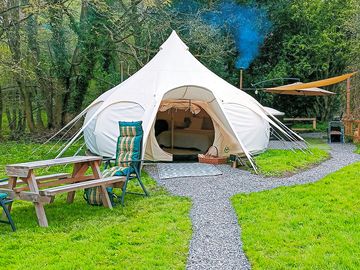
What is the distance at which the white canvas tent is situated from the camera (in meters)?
8.47

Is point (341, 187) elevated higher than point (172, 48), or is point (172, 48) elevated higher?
point (172, 48)

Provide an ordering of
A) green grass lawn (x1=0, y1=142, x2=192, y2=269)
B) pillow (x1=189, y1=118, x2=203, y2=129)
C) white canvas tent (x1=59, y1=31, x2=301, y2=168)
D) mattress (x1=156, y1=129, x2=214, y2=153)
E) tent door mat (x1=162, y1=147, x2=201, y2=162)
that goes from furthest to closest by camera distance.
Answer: pillow (x1=189, y1=118, x2=203, y2=129)
mattress (x1=156, y1=129, x2=214, y2=153)
tent door mat (x1=162, y1=147, x2=201, y2=162)
white canvas tent (x1=59, y1=31, x2=301, y2=168)
green grass lawn (x1=0, y1=142, x2=192, y2=269)

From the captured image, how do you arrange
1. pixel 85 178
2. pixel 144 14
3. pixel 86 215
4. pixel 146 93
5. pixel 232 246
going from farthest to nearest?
pixel 144 14, pixel 146 93, pixel 85 178, pixel 86 215, pixel 232 246

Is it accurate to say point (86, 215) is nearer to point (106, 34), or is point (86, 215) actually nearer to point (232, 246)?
point (232, 246)

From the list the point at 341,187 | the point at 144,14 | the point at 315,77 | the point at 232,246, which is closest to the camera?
the point at 232,246

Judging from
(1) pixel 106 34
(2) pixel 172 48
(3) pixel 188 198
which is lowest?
(3) pixel 188 198

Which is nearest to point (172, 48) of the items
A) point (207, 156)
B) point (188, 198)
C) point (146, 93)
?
point (146, 93)

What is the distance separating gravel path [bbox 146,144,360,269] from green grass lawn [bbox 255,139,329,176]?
0.80 ft

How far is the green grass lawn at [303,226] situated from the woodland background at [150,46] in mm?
7464

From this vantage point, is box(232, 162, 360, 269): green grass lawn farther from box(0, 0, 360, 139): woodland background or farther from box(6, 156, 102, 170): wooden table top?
box(0, 0, 360, 139): woodland background

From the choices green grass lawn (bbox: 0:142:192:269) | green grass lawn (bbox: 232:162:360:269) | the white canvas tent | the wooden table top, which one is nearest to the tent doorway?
the white canvas tent

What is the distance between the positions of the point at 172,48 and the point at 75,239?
22.3 ft

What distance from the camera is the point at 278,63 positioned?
17578 millimetres

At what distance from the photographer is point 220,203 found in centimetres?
539
